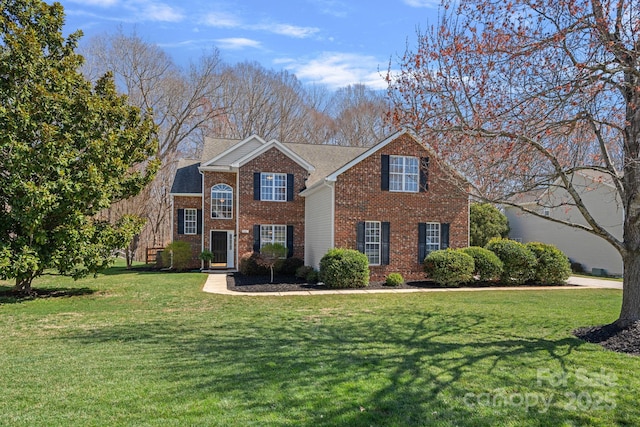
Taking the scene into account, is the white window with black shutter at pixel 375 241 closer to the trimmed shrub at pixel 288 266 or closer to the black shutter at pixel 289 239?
the trimmed shrub at pixel 288 266

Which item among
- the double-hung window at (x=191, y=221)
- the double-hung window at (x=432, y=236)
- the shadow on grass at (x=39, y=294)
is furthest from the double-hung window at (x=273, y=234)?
the shadow on grass at (x=39, y=294)

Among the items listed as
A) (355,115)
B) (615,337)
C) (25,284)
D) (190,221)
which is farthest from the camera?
(355,115)

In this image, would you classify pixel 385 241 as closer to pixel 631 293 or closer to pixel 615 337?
pixel 631 293

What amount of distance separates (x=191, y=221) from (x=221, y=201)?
2.29m

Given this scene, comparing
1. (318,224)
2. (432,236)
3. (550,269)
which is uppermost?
(318,224)

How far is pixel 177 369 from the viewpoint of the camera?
558cm

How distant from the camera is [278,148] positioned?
20.7 meters

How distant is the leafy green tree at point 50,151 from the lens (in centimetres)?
1116

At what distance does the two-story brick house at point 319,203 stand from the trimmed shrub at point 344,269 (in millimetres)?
1070

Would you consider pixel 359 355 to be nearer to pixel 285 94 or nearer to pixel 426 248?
pixel 426 248

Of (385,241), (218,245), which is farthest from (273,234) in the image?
(385,241)

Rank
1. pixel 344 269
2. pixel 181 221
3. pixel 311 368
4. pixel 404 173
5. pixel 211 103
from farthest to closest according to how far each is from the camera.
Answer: pixel 211 103 < pixel 181 221 < pixel 404 173 < pixel 344 269 < pixel 311 368

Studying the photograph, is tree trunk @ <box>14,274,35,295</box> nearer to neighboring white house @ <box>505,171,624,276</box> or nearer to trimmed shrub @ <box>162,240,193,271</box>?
trimmed shrub @ <box>162,240,193,271</box>

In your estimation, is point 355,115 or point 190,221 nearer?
point 190,221
